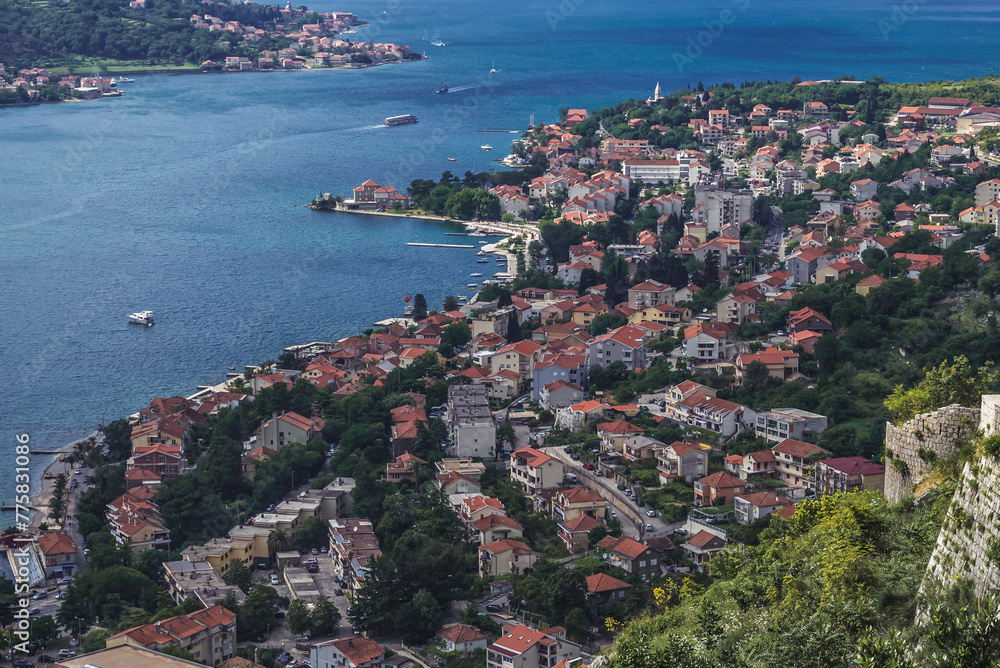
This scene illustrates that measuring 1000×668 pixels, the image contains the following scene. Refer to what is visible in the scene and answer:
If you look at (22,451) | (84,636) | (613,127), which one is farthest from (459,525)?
(613,127)

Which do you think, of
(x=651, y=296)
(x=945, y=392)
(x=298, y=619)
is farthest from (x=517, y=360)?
(x=945, y=392)

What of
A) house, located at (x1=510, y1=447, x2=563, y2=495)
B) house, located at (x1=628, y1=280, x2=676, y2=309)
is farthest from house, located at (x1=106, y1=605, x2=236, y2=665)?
house, located at (x1=628, y1=280, x2=676, y2=309)

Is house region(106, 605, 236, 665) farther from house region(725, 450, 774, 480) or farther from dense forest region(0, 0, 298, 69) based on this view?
dense forest region(0, 0, 298, 69)

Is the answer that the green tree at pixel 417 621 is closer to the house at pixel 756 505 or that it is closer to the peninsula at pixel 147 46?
the house at pixel 756 505

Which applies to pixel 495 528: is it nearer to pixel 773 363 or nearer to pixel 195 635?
pixel 195 635

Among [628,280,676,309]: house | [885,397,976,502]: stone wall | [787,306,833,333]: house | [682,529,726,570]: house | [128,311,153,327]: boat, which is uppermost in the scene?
[885,397,976,502]: stone wall

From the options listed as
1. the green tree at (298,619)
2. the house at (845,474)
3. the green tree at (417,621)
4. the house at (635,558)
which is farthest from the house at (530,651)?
the house at (845,474)
